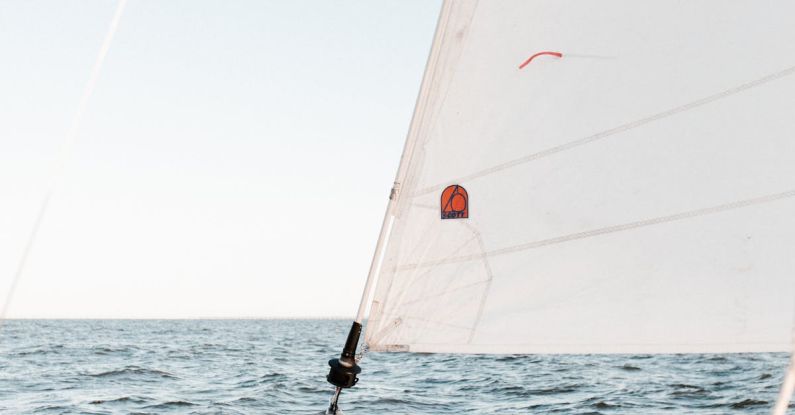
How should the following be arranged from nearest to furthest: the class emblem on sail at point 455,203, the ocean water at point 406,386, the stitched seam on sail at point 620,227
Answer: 1. the stitched seam on sail at point 620,227
2. the class emblem on sail at point 455,203
3. the ocean water at point 406,386

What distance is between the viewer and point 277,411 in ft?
30.9

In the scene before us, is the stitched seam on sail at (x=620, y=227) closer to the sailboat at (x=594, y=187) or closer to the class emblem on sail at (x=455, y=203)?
the sailboat at (x=594, y=187)

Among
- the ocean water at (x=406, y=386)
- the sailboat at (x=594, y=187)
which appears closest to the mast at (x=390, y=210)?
the sailboat at (x=594, y=187)

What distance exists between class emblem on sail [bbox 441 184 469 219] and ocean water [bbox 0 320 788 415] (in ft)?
21.5

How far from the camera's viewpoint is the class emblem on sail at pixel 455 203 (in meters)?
2.64

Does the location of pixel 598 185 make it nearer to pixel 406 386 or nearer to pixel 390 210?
pixel 390 210

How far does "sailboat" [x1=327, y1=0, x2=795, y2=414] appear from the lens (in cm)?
235

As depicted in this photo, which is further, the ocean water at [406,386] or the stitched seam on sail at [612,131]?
the ocean water at [406,386]

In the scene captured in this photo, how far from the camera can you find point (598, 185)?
2.53m

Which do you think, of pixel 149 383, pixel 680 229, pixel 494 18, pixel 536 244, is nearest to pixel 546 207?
pixel 536 244

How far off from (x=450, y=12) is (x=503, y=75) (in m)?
0.28

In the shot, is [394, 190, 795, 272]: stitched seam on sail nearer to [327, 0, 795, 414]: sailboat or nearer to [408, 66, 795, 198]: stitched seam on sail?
[327, 0, 795, 414]: sailboat

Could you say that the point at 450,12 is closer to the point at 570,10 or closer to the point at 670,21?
the point at 570,10

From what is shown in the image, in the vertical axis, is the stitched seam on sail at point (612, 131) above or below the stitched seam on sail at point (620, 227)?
above
